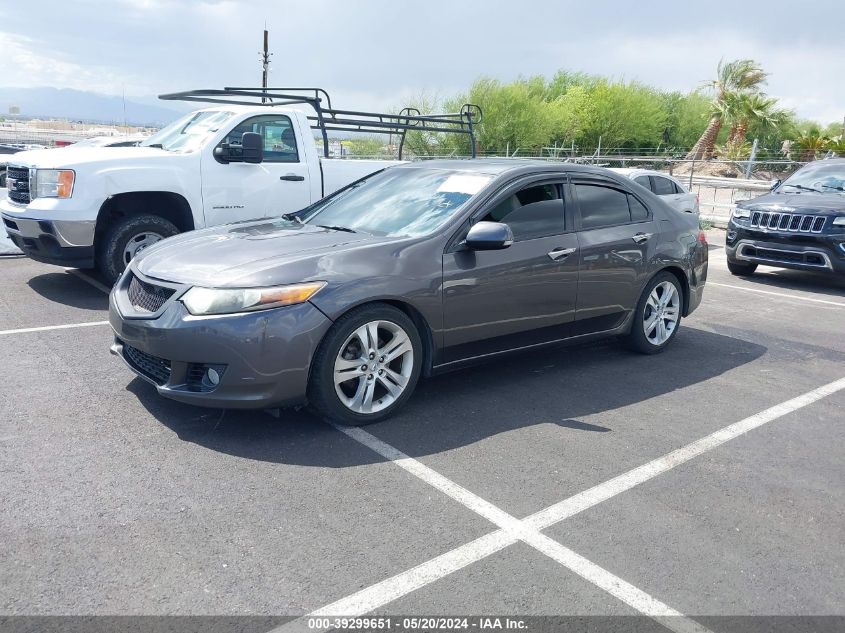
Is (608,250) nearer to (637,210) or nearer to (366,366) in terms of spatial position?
(637,210)

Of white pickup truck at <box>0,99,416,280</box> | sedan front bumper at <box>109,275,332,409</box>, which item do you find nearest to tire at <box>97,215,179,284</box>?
white pickup truck at <box>0,99,416,280</box>

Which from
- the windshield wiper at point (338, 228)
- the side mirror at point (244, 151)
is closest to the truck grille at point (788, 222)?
the side mirror at point (244, 151)

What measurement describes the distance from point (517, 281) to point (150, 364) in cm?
237

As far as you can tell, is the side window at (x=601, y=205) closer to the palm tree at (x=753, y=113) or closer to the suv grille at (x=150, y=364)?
the suv grille at (x=150, y=364)

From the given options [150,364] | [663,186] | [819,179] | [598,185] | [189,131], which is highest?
[189,131]

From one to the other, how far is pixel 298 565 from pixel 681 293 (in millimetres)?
4637

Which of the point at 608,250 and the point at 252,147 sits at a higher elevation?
the point at 252,147

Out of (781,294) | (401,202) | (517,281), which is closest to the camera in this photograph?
(517,281)

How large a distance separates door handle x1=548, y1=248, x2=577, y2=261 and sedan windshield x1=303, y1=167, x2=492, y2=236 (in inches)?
→ 27.0

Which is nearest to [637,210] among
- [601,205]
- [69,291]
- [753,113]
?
[601,205]

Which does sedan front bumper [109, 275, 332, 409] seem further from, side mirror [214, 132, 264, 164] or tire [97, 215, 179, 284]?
side mirror [214, 132, 264, 164]

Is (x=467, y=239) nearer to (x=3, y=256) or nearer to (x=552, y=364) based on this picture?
(x=552, y=364)

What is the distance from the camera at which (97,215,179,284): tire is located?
7.45 metres

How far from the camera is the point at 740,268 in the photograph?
11.0 meters
